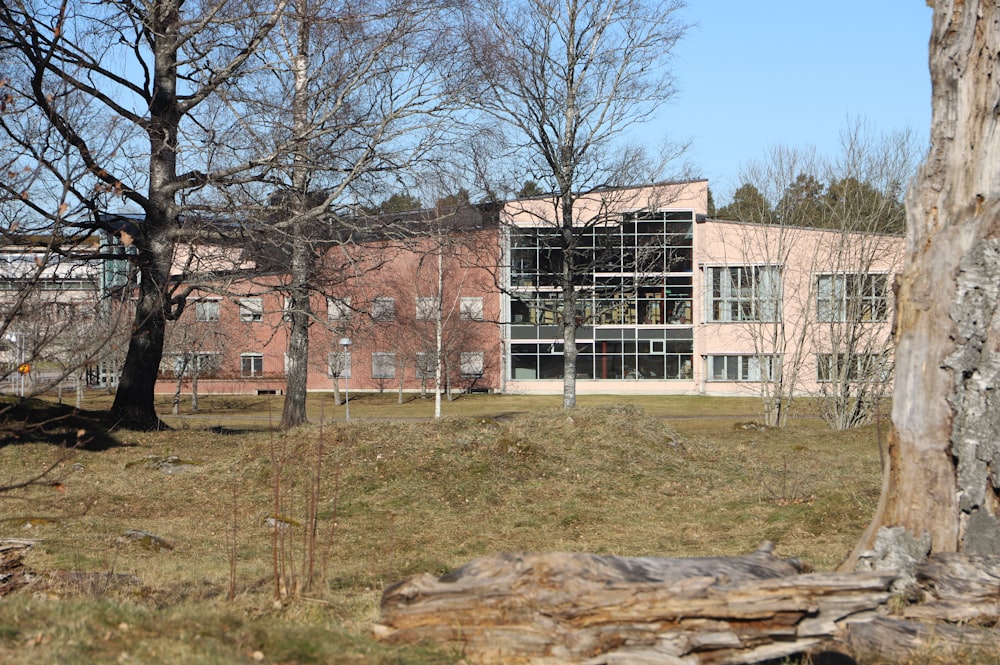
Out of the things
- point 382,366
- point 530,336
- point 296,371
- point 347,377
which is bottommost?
point 347,377

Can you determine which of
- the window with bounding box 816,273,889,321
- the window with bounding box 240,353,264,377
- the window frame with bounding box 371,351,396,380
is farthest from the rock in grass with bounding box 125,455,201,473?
the window with bounding box 240,353,264,377

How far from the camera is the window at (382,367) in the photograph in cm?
5269

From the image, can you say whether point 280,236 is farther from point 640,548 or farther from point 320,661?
point 320,661

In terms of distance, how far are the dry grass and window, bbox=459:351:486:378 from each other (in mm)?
32950

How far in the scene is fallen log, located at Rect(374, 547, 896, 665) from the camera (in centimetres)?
472

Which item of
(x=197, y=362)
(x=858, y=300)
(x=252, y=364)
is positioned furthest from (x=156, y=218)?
(x=252, y=364)

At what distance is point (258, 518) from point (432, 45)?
9.94 metres

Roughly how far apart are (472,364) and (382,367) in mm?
5244

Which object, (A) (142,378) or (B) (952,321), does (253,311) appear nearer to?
(A) (142,378)

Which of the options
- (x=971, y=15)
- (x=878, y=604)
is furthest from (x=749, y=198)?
(x=878, y=604)

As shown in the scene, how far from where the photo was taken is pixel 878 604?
5.07 metres

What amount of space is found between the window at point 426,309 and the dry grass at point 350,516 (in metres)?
26.5

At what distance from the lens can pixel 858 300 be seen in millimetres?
24781

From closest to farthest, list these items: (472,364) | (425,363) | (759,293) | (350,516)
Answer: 1. (350,516)
2. (759,293)
3. (425,363)
4. (472,364)
